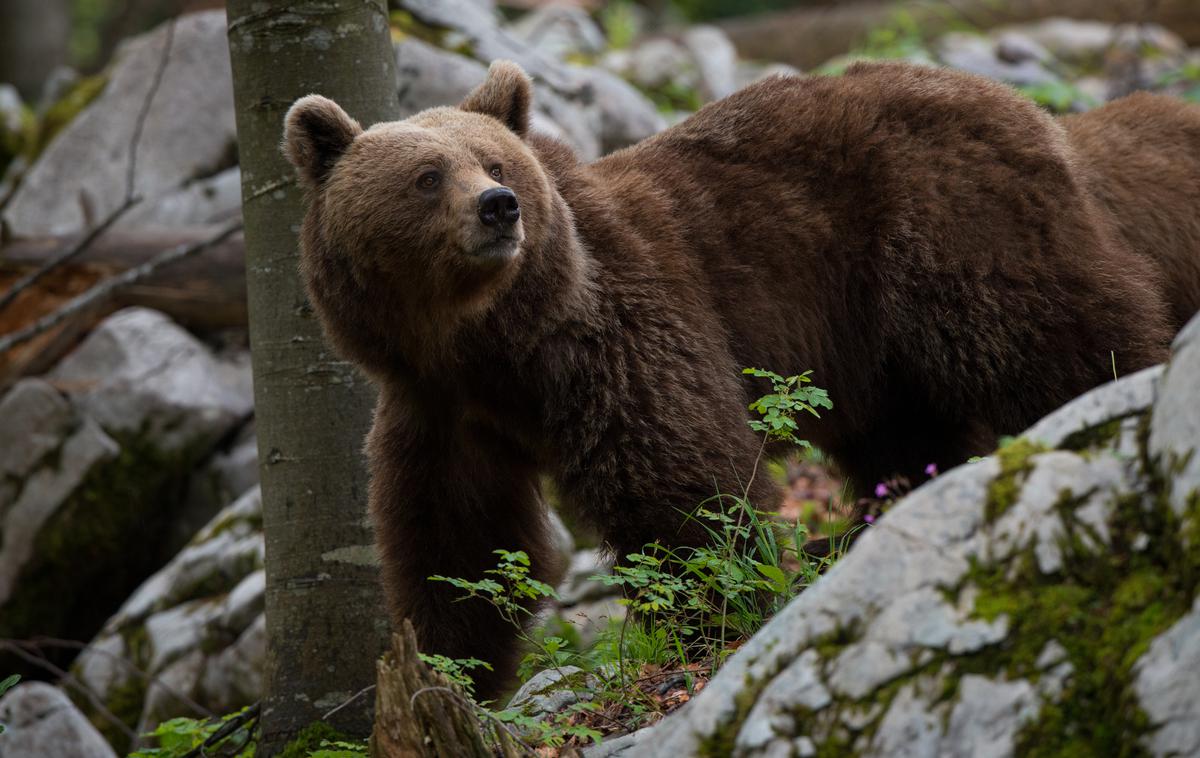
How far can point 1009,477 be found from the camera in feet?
8.35

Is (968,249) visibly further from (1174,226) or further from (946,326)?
(1174,226)

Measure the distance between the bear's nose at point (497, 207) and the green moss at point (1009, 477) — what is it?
2.27m

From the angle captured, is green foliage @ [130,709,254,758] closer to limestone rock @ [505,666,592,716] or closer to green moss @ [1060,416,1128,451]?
limestone rock @ [505,666,592,716]

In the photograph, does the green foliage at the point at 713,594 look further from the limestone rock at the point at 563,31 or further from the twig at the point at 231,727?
the limestone rock at the point at 563,31

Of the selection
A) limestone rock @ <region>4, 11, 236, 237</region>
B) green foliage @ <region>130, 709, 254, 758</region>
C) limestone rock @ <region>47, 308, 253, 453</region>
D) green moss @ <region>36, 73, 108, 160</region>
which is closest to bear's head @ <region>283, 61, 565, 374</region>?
green foliage @ <region>130, 709, 254, 758</region>

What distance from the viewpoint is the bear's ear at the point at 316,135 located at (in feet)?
15.4

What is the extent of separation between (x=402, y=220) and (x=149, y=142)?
7250 mm

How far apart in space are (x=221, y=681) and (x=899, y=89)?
4.99 metres

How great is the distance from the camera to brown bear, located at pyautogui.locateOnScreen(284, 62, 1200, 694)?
4711 mm

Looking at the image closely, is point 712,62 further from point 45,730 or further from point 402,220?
point 402,220

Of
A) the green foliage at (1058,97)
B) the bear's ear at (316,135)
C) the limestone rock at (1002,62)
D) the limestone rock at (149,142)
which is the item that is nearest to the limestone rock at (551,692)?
the bear's ear at (316,135)

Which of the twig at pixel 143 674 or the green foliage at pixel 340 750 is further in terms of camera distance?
the twig at pixel 143 674

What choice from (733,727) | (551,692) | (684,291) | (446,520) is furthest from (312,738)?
(733,727)

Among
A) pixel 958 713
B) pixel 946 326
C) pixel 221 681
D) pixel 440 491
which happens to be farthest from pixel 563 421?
pixel 221 681
